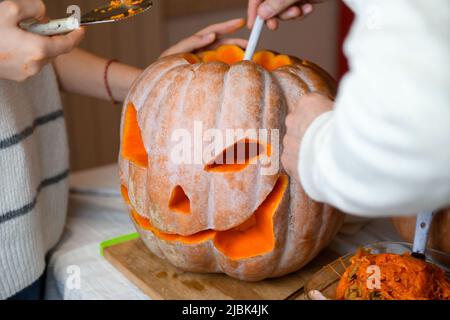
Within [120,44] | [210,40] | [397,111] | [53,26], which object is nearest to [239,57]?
[210,40]

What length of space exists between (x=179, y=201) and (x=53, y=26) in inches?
11.8

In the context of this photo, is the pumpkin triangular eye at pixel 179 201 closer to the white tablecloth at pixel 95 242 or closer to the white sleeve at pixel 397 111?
the white tablecloth at pixel 95 242

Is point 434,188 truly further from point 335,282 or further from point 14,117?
point 14,117

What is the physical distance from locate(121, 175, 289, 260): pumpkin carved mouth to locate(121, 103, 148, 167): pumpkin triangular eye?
118 millimetres

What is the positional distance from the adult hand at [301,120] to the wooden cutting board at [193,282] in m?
0.25

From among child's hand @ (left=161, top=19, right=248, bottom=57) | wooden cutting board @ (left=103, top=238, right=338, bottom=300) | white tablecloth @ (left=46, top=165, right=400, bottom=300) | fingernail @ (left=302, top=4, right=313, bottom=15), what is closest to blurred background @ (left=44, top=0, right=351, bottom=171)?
white tablecloth @ (left=46, top=165, right=400, bottom=300)

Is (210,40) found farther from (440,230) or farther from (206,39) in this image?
(440,230)

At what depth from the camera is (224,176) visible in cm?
72

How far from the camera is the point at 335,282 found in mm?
684

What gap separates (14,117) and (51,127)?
0.49 feet

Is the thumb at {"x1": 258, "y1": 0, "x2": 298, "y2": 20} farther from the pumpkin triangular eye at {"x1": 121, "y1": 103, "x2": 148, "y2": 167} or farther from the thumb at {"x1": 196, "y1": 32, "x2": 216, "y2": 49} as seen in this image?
the pumpkin triangular eye at {"x1": 121, "y1": 103, "x2": 148, "y2": 167}

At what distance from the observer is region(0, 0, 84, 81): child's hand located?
25.7 inches

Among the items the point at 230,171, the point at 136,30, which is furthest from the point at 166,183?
the point at 136,30

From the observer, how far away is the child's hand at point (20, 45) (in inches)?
25.7
